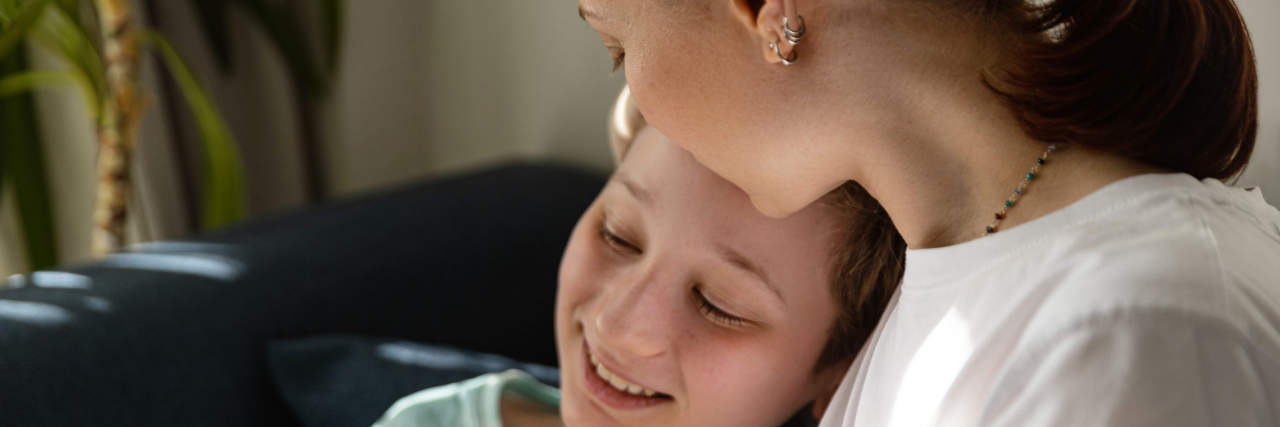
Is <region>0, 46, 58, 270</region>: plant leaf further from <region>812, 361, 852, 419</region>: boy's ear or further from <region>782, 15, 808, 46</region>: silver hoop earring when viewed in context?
<region>782, 15, 808, 46</region>: silver hoop earring

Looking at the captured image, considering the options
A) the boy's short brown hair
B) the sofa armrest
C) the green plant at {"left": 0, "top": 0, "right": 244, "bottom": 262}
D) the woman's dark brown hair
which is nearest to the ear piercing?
the woman's dark brown hair

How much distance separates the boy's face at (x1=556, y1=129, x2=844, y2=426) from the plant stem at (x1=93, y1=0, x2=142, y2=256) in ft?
3.05

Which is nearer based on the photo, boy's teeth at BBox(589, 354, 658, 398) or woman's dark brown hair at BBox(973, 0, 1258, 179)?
woman's dark brown hair at BBox(973, 0, 1258, 179)

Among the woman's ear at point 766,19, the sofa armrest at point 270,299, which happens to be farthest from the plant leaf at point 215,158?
the woman's ear at point 766,19

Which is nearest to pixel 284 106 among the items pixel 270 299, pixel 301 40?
pixel 301 40

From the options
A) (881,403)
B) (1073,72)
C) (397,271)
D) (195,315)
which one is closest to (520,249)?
(397,271)

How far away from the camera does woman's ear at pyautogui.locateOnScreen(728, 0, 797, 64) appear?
58 centimetres

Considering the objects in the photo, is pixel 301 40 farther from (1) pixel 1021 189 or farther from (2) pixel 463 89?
(1) pixel 1021 189

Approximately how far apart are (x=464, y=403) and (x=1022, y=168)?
64 centimetres

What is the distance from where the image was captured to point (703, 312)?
2.69ft

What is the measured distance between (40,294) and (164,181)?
803 mm

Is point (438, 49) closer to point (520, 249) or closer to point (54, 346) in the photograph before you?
point (520, 249)

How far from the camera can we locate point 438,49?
210 centimetres

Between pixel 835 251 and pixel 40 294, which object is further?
pixel 40 294
